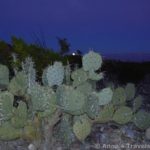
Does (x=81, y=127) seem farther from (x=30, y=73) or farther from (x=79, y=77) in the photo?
(x=30, y=73)

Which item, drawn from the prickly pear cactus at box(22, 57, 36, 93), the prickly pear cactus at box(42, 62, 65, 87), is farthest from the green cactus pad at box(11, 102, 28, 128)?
the prickly pear cactus at box(42, 62, 65, 87)

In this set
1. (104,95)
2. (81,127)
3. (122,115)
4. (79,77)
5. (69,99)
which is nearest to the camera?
(69,99)

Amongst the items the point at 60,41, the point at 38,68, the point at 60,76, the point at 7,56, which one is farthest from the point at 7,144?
the point at 60,41

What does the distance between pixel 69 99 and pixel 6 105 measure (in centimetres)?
69

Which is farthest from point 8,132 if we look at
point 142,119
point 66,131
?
point 142,119

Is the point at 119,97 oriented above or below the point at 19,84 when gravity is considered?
below

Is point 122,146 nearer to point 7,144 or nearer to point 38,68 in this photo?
point 7,144

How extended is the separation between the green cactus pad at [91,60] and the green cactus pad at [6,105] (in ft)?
3.07

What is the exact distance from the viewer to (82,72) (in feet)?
18.9

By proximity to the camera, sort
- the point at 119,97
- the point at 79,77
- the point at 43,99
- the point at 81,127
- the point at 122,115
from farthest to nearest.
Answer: the point at 119,97
the point at 122,115
the point at 79,77
the point at 81,127
the point at 43,99

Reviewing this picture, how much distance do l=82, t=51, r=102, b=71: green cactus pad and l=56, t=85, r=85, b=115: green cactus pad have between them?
558mm

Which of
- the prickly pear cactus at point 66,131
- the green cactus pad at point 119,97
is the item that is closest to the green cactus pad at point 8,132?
the prickly pear cactus at point 66,131

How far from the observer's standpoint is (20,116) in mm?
5348

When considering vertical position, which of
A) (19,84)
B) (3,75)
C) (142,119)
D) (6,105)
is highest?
(3,75)
